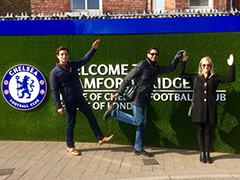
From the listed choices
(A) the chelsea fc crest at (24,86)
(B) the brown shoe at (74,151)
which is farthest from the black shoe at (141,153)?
(A) the chelsea fc crest at (24,86)

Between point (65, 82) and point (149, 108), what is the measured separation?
5.72 feet

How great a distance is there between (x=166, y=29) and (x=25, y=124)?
3.44 metres

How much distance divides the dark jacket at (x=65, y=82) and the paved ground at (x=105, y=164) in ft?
3.26

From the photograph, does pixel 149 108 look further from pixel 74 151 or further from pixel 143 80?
pixel 74 151

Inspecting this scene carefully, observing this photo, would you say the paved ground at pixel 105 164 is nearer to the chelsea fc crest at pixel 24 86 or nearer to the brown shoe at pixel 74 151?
the brown shoe at pixel 74 151

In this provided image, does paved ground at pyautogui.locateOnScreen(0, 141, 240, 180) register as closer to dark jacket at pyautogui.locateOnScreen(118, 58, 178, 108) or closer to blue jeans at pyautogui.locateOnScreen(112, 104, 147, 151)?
blue jeans at pyautogui.locateOnScreen(112, 104, 147, 151)

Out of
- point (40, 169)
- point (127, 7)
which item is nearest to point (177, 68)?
point (40, 169)

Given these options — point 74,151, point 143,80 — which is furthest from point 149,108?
point 74,151

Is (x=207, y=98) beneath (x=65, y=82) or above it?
beneath

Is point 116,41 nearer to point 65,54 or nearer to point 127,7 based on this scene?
point 65,54

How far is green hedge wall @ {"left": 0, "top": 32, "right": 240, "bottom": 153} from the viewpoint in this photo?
17.4 ft

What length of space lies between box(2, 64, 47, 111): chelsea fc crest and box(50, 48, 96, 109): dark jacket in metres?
1.09

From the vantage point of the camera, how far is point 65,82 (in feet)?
16.0

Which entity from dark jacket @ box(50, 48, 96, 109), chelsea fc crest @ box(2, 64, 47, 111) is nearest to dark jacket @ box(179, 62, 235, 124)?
dark jacket @ box(50, 48, 96, 109)
